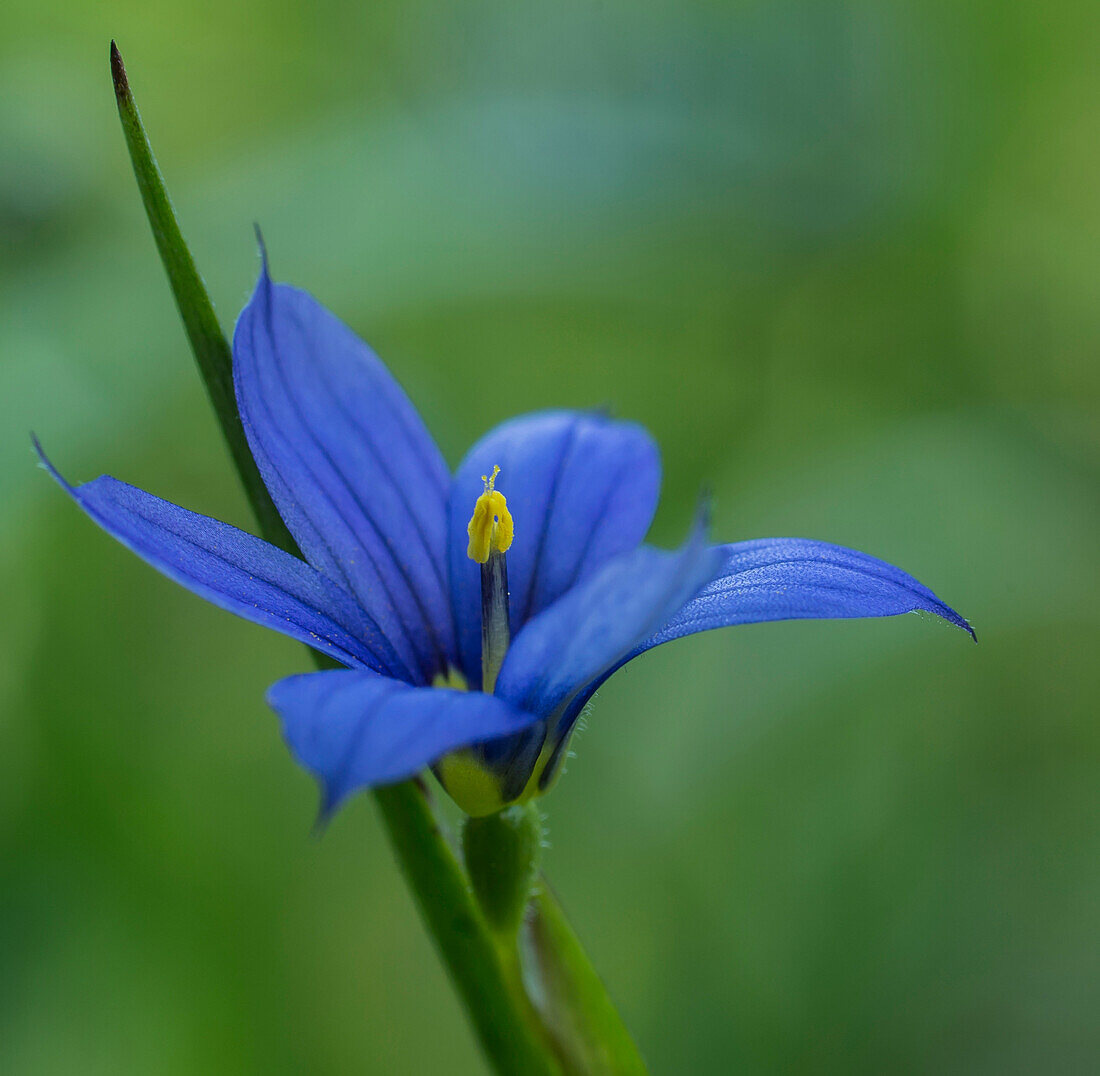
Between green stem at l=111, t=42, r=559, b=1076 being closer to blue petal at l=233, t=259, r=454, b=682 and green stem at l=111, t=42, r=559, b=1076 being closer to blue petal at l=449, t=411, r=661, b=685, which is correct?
blue petal at l=233, t=259, r=454, b=682

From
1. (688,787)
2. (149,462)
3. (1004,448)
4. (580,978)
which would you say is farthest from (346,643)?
(1004,448)

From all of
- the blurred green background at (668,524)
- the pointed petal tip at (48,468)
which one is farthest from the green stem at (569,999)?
the blurred green background at (668,524)

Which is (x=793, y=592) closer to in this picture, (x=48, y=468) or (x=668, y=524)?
(x=48, y=468)

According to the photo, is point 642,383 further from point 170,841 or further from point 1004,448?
point 170,841

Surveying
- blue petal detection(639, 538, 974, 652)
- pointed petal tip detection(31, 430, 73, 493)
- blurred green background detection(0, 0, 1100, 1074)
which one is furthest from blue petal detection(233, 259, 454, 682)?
blurred green background detection(0, 0, 1100, 1074)

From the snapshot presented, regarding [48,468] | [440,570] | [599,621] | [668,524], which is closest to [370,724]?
[599,621]

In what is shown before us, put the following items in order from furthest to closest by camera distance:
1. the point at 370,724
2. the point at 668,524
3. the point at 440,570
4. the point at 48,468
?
the point at 668,524
the point at 440,570
the point at 48,468
the point at 370,724

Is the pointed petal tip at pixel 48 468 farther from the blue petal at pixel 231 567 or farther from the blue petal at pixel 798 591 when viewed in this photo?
the blue petal at pixel 798 591
